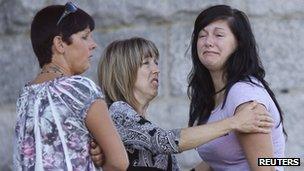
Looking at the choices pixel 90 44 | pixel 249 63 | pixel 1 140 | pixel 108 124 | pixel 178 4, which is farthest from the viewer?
pixel 1 140

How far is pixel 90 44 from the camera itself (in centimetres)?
286

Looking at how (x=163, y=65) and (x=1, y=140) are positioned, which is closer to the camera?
(x=163, y=65)

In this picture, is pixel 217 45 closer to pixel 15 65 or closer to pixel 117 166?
pixel 117 166

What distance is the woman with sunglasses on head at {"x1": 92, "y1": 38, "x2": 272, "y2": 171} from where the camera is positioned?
9.60 feet

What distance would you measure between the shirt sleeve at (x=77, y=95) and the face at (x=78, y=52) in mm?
131

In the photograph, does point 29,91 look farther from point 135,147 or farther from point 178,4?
point 178,4

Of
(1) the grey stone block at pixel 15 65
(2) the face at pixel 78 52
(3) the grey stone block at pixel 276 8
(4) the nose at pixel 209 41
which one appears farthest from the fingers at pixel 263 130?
(1) the grey stone block at pixel 15 65

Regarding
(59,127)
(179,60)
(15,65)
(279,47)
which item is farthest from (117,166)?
(15,65)

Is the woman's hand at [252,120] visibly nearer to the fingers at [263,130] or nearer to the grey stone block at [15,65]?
the fingers at [263,130]

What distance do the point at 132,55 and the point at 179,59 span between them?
904 millimetres

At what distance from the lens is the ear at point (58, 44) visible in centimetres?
278

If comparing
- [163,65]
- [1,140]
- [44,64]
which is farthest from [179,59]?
[44,64]

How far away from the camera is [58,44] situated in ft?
9.13

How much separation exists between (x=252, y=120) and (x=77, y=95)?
652mm
